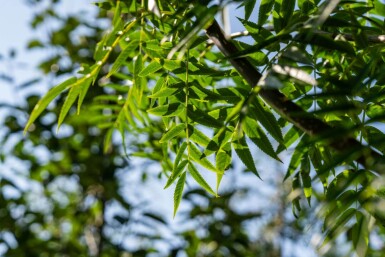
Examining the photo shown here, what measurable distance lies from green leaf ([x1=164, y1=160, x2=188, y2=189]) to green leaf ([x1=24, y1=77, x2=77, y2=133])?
17cm

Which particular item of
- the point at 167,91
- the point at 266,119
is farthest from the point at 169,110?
the point at 266,119

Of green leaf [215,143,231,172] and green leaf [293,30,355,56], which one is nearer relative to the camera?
green leaf [293,30,355,56]

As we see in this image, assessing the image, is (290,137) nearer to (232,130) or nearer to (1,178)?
(232,130)

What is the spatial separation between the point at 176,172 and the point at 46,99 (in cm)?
18

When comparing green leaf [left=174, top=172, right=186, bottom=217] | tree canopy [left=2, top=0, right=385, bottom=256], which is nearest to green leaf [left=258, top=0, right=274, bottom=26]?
tree canopy [left=2, top=0, right=385, bottom=256]

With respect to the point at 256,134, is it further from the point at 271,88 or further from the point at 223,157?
the point at 271,88

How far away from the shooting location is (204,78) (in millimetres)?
814

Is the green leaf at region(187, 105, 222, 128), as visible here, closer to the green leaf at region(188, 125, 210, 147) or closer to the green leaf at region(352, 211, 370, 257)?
the green leaf at region(188, 125, 210, 147)

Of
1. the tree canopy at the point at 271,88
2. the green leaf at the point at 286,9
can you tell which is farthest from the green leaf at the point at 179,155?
the green leaf at the point at 286,9

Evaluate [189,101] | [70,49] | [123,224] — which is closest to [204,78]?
[189,101]

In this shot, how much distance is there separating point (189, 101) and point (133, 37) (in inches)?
5.3

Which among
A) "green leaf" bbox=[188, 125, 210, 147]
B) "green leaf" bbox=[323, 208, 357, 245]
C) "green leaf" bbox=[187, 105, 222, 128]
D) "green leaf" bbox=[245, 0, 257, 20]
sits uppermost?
"green leaf" bbox=[245, 0, 257, 20]

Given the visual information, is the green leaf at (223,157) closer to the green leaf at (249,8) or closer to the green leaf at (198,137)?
the green leaf at (198,137)

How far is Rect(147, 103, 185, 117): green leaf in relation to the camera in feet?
2.43
